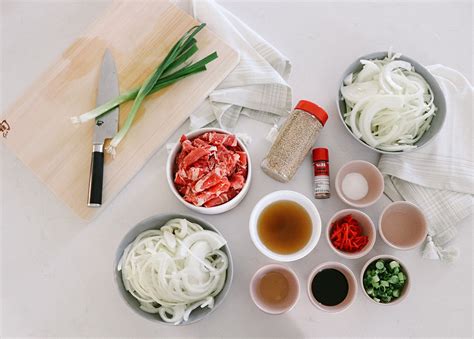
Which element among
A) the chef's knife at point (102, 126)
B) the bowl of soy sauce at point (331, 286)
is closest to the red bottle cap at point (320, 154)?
the bowl of soy sauce at point (331, 286)

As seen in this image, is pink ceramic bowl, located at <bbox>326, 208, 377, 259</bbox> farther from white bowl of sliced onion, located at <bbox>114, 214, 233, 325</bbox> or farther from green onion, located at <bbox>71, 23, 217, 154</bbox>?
green onion, located at <bbox>71, 23, 217, 154</bbox>

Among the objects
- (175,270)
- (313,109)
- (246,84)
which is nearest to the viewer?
(175,270)

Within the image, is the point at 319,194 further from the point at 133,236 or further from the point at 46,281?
the point at 46,281

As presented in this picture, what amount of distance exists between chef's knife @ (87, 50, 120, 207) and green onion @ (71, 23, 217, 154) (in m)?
0.02

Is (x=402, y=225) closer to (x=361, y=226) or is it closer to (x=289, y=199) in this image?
(x=361, y=226)

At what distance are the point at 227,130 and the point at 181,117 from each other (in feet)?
0.46

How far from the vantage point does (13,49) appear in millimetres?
1473

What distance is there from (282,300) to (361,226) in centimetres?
29

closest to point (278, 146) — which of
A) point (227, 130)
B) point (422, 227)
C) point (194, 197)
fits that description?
point (227, 130)

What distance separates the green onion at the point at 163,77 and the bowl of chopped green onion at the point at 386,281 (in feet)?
2.40

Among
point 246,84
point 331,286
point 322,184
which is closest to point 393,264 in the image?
point 331,286

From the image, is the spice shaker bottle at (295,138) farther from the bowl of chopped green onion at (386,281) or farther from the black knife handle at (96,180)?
the black knife handle at (96,180)

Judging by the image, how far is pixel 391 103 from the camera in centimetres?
124

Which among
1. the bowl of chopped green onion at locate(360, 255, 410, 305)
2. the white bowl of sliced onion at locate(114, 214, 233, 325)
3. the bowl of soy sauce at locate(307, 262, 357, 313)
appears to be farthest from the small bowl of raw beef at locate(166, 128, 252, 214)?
the bowl of chopped green onion at locate(360, 255, 410, 305)
